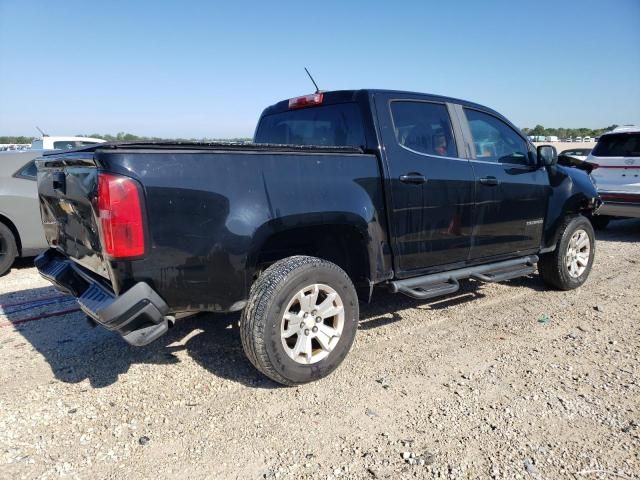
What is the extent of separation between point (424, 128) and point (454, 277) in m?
1.24

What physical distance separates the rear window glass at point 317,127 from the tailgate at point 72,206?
186cm

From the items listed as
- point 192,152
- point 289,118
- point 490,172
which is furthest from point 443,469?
point 289,118

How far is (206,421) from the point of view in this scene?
279 centimetres

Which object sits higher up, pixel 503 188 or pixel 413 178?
pixel 413 178

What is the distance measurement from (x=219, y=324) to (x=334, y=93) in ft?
7.13

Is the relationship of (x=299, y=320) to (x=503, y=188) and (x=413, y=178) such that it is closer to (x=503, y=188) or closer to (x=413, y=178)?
(x=413, y=178)

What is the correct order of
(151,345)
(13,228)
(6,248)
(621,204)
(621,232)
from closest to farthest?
(151,345) < (6,248) < (13,228) < (621,204) < (621,232)

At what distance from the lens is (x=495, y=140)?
15.0ft

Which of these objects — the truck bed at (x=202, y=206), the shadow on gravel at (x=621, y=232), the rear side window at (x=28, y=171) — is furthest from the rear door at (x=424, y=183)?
the shadow on gravel at (x=621, y=232)

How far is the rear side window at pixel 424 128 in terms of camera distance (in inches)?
148

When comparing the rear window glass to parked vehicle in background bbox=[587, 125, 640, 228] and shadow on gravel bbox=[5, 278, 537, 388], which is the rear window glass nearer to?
shadow on gravel bbox=[5, 278, 537, 388]

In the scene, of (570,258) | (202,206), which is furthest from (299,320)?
(570,258)

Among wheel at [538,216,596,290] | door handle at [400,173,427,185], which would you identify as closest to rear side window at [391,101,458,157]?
door handle at [400,173,427,185]

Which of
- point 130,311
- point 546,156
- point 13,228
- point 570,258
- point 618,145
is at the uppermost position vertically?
point 546,156
